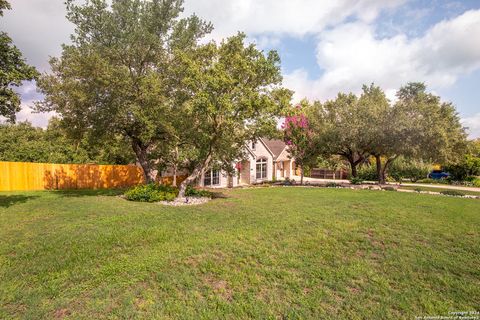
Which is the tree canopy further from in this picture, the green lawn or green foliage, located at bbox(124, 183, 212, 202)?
green foliage, located at bbox(124, 183, 212, 202)

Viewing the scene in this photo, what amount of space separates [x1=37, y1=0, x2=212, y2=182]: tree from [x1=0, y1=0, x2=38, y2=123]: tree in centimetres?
255

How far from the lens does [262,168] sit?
30859mm

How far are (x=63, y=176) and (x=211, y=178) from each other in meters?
12.1

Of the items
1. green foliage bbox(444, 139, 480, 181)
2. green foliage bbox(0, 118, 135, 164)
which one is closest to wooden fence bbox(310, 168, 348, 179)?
green foliage bbox(444, 139, 480, 181)

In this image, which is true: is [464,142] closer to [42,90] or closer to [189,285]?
[189,285]

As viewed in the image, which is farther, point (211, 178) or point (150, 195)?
point (211, 178)

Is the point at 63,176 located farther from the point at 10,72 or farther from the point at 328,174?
the point at 328,174

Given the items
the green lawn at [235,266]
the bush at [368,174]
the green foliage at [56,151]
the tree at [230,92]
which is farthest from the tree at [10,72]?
the bush at [368,174]

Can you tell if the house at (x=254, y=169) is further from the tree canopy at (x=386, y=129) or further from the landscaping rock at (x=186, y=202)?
the landscaping rock at (x=186, y=202)

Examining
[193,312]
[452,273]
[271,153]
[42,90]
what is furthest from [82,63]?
[271,153]

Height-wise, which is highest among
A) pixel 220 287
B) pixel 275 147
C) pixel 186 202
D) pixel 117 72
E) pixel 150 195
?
pixel 117 72

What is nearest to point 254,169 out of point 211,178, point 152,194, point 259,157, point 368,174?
point 259,157

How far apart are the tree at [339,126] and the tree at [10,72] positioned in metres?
21.6

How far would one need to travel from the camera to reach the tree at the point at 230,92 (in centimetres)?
1259
